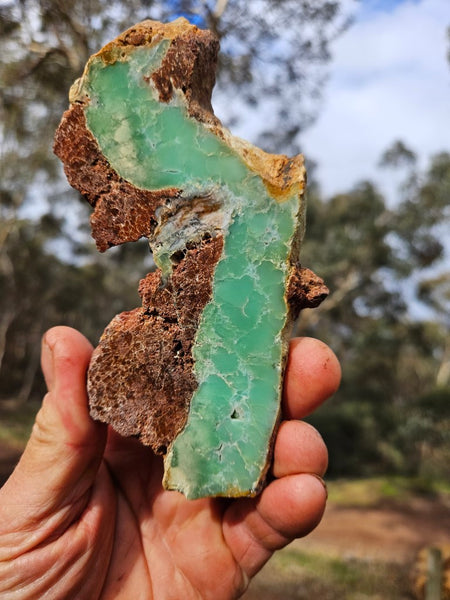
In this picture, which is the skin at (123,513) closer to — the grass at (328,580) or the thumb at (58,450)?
the thumb at (58,450)

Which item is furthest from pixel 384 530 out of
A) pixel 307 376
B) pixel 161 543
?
pixel 307 376

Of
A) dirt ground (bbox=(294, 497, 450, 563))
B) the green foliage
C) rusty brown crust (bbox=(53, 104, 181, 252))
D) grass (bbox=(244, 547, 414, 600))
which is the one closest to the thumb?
rusty brown crust (bbox=(53, 104, 181, 252))

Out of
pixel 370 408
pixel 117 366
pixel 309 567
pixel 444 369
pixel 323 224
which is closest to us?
pixel 117 366

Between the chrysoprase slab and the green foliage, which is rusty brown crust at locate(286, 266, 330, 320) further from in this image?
the green foliage

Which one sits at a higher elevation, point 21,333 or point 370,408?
point 21,333

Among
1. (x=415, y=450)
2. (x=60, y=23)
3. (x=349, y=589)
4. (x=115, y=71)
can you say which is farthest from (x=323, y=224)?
(x=115, y=71)

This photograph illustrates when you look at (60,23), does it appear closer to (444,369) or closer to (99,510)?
(99,510)
